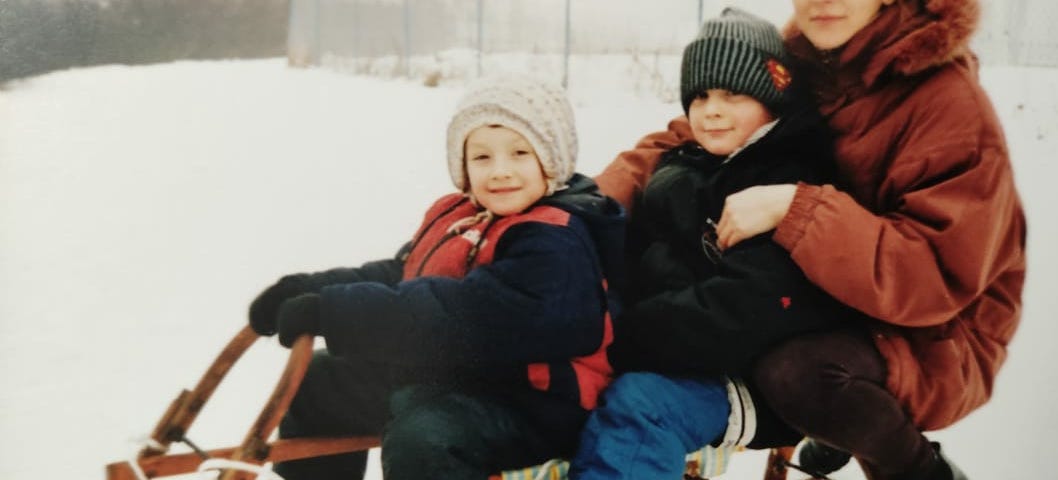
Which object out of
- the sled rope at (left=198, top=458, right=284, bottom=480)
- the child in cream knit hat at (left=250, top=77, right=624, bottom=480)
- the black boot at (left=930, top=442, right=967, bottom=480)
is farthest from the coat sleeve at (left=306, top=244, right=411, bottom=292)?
the black boot at (left=930, top=442, right=967, bottom=480)

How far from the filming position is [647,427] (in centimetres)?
124

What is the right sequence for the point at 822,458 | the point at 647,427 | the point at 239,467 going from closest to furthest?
the point at 239,467 → the point at 647,427 → the point at 822,458

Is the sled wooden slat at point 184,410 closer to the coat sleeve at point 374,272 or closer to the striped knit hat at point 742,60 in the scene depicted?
the coat sleeve at point 374,272

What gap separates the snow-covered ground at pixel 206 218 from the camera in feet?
4.69

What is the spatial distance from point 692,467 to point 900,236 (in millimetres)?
526

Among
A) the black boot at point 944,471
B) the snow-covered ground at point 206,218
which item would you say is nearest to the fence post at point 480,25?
the snow-covered ground at point 206,218

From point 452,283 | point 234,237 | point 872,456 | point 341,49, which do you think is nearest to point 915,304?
point 872,456

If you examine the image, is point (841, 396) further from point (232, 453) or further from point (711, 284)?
point (232, 453)

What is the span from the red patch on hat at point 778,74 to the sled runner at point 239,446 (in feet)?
2.10

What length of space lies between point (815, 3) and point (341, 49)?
0.89 metres

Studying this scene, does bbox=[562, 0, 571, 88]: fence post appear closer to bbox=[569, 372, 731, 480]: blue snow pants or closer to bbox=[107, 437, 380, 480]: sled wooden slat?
bbox=[569, 372, 731, 480]: blue snow pants

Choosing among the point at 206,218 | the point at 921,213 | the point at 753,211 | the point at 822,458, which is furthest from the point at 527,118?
the point at 822,458

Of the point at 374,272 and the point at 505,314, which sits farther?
the point at 374,272

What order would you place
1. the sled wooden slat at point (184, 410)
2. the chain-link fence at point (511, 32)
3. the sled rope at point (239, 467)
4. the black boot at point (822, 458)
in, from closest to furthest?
the sled rope at point (239, 467), the sled wooden slat at point (184, 410), the chain-link fence at point (511, 32), the black boot at point (822, 458)
